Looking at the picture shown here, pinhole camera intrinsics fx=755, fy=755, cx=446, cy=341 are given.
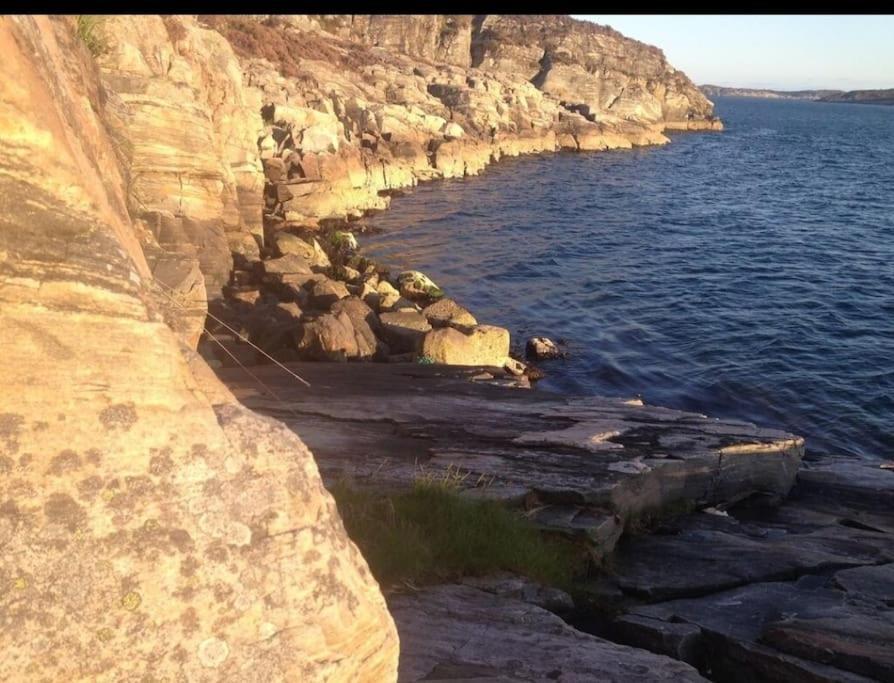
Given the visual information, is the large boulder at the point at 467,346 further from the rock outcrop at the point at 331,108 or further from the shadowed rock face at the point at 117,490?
the shadowed rock face at the point at 117,490

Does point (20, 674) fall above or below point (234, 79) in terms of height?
below

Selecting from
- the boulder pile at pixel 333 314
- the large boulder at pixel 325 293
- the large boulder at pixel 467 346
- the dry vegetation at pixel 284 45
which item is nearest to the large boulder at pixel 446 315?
Answer: the boulder pile at pixel 333 314

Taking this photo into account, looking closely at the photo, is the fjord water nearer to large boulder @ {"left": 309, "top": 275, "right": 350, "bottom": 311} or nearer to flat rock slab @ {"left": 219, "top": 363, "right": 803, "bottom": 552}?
large boulder @ {"left": 309, "top": 275, "right": 350, "bottom": 311}

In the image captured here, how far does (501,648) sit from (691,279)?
3008cm

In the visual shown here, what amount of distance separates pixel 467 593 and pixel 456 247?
104 ft

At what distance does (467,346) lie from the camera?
19750 mm

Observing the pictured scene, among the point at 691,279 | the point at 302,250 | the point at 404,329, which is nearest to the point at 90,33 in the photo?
the point at 404,329

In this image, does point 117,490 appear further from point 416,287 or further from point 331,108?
point 331,108

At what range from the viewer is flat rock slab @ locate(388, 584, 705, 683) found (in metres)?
6.29

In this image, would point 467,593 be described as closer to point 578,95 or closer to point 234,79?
point 234,79

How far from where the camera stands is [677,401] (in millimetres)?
21766

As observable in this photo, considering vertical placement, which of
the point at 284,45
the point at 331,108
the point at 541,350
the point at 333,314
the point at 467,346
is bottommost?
the point at 541,350

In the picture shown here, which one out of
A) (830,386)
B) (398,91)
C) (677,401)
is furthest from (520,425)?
(398,91)

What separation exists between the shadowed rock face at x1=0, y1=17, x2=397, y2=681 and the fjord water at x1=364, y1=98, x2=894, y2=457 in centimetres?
1753
